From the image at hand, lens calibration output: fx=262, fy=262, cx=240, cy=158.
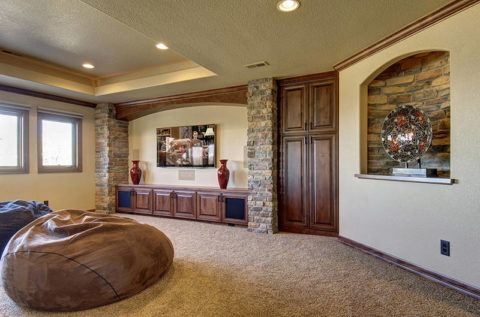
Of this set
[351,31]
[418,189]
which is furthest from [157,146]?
[418,189]

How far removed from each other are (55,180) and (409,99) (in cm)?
612

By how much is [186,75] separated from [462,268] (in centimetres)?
407

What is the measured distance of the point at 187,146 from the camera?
214 inches

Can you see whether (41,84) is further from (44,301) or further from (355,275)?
(355,275)

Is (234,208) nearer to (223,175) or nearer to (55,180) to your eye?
(223,175)

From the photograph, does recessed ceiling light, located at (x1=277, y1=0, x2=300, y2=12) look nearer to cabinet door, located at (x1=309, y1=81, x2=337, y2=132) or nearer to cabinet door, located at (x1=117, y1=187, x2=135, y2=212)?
cabinet door, located at (x1=309, y1=81, x2=337, y2=132)

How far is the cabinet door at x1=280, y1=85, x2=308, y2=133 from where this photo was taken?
406 cm

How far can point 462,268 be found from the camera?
220 centimetres

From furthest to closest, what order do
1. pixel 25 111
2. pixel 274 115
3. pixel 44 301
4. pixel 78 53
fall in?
pixel 25 111 → pixel 274 115 → pixel 78 53 → pixel 44 301

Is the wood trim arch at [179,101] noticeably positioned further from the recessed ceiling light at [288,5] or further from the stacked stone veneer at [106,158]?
the recessed ceiling light at [288,5]

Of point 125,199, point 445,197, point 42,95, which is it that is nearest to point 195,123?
point 125,199

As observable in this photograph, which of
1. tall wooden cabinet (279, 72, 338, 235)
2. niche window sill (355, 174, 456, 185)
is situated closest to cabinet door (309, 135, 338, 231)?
tall wooden cabinet (279, 72, 338, 235)

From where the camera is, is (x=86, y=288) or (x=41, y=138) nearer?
(x=86, y=288)

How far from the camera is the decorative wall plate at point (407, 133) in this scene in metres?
2.65
